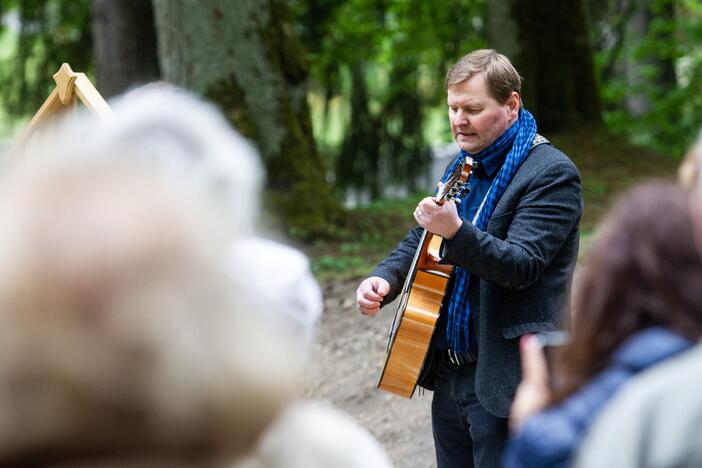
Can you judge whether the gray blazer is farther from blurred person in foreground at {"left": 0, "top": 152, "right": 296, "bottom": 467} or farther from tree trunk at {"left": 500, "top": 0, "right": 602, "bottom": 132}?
tree trunk at {"left": 500, "top": 0, "right": 602, "bottom": 132}

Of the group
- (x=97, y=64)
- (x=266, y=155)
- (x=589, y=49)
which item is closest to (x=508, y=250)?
(x=266, y=155)

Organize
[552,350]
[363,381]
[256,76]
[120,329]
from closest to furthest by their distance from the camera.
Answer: [120,329]
[552,350]
[363,381]
[256,76]

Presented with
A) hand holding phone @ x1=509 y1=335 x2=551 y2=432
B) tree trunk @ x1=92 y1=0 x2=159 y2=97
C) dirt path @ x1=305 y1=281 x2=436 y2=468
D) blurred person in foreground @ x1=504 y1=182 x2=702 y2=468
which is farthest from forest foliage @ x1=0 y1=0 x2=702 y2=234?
blurred person in foreground @ x1=504 y1=182 x2=702 y2=468

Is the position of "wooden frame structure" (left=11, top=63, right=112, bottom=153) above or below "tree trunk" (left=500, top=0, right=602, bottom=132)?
above

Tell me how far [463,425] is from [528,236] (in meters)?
0.77

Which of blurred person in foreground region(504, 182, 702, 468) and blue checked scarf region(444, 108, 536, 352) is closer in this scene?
blurred person in foreground region(504, 182, 702, 468)

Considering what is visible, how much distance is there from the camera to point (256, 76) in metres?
9.20

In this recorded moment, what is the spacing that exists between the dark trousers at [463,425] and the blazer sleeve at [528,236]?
45 centimetres

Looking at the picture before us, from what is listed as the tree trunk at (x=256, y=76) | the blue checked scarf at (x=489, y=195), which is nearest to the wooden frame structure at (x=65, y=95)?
the blue checked scarf at (x=489, y=195)

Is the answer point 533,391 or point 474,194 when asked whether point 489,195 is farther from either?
point 533,391

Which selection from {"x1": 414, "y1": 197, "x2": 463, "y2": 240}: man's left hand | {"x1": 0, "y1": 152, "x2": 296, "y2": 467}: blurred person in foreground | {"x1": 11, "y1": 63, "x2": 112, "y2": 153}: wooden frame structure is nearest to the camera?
{"x1": 0, "y1": 152, "x2": 296, "y2": 467}: blurred person in foreground

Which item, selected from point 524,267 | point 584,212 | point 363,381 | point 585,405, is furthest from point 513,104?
point 584,212

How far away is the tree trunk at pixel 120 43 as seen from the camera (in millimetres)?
10289

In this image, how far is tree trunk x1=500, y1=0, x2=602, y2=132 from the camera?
11930 mm
